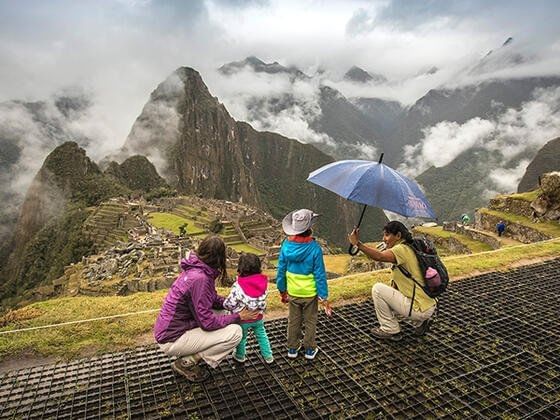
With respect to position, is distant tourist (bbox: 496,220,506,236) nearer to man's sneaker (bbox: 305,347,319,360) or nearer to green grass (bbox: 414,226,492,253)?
green grass (bbox: 414,226,492,253)

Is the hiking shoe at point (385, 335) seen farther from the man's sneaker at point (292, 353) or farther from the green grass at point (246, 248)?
the green grass at point (246, 248)

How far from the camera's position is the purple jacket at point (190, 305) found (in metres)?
3.69

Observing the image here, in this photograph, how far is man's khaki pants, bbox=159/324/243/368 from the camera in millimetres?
3781

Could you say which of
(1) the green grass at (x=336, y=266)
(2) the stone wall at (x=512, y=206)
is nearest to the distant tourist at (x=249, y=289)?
(2) the stone wall at (x=512, y=206)

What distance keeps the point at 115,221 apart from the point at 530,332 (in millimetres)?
63549

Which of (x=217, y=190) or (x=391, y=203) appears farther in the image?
(x=217, y=190)

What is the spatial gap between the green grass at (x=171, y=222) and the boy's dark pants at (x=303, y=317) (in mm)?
49023

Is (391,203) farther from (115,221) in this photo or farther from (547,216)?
(115,221)

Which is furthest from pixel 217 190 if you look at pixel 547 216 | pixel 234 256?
pixel 547 216

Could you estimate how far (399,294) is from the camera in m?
4.80

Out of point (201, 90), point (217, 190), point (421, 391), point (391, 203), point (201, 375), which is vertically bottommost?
point (217, 190)

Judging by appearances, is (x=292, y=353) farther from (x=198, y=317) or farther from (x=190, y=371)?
(x=198, y=317)

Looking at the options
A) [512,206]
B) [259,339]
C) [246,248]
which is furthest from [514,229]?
[246,248]

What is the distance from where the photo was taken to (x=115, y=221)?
61.9 metres
